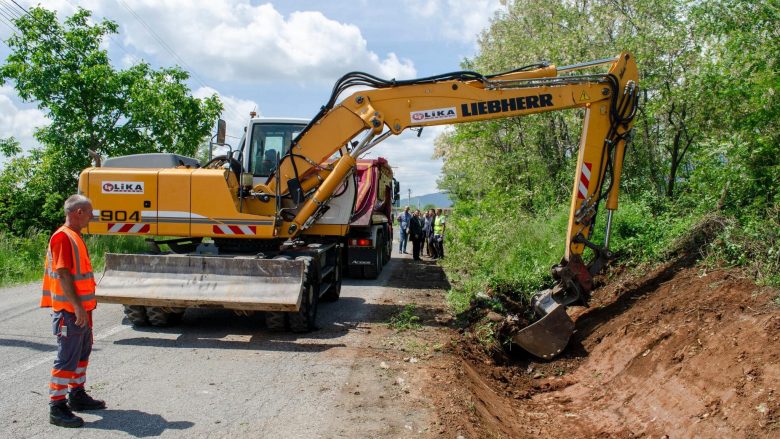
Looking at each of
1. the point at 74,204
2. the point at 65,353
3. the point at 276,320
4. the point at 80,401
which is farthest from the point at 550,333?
the point at 74,204

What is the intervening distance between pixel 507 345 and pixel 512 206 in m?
8.79

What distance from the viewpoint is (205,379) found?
19.8 ft

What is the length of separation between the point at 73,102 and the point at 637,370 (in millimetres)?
17191

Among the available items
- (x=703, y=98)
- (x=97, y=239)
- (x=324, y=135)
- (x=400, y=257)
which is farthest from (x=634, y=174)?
(x=97, y=239)

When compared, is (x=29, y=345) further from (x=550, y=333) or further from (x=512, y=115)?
(x=512, y=115)

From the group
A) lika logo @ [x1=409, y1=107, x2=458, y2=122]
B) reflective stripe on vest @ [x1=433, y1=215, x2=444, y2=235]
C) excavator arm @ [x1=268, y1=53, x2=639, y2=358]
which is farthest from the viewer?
reflective stripe on vest @ [x1=433, y1=215, x2=444, y2=235]

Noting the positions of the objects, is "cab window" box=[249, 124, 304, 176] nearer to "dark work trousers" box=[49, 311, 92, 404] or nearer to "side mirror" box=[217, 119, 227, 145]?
"side mirror" box=[217, 119, 227, 145]

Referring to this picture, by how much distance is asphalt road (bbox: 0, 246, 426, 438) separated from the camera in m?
4.78

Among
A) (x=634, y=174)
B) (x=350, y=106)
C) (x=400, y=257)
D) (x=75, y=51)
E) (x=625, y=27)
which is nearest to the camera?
(x=350, y=106)

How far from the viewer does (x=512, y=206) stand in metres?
16.7

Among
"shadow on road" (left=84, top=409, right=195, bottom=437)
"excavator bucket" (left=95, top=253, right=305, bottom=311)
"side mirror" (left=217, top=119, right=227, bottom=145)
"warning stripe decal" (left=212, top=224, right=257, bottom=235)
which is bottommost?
"shadow on road" (left=84, top=409, right=195, bottom=437)

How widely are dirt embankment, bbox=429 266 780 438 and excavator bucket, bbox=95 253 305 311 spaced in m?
2.24

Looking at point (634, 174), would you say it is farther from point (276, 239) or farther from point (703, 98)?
point (276, 239)

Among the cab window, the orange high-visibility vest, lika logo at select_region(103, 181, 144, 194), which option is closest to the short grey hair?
the orange high-visibility vest
